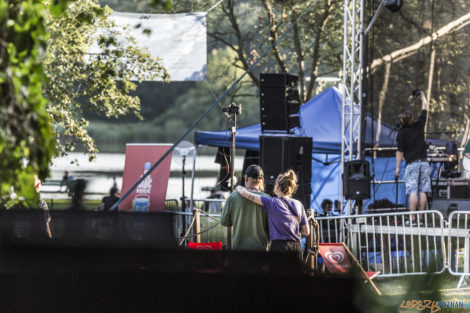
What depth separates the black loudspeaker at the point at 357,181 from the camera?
29.7 ft

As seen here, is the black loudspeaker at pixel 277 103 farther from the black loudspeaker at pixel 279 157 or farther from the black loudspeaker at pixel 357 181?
the black loudspeaker at pixel 357 181

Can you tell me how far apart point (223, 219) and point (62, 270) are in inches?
114

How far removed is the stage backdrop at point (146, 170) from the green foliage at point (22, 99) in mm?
8653

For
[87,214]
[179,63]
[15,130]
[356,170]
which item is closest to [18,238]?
[87,214]

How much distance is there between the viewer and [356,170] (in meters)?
9.18

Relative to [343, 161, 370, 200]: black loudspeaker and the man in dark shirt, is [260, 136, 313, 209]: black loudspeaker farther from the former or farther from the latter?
the man in dark shirt

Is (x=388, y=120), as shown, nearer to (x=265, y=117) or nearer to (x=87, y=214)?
(x=265, y=117)

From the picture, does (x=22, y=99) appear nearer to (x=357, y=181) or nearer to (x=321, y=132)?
(x=357, y=181)

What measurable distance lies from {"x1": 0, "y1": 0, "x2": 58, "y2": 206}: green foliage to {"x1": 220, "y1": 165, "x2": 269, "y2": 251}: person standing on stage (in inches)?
148

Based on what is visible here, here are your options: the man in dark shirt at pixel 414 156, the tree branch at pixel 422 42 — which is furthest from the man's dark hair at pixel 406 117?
the tree branch at pixel 422 42

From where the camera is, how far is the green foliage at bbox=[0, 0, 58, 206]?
5.64 ft

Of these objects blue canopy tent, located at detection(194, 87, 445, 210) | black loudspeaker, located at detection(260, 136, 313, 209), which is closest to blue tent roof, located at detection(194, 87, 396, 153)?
blue canopy tent, located at detection(194, 87, 445, 210)

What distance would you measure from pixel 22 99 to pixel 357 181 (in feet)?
25.1

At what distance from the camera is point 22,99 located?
174 cm
